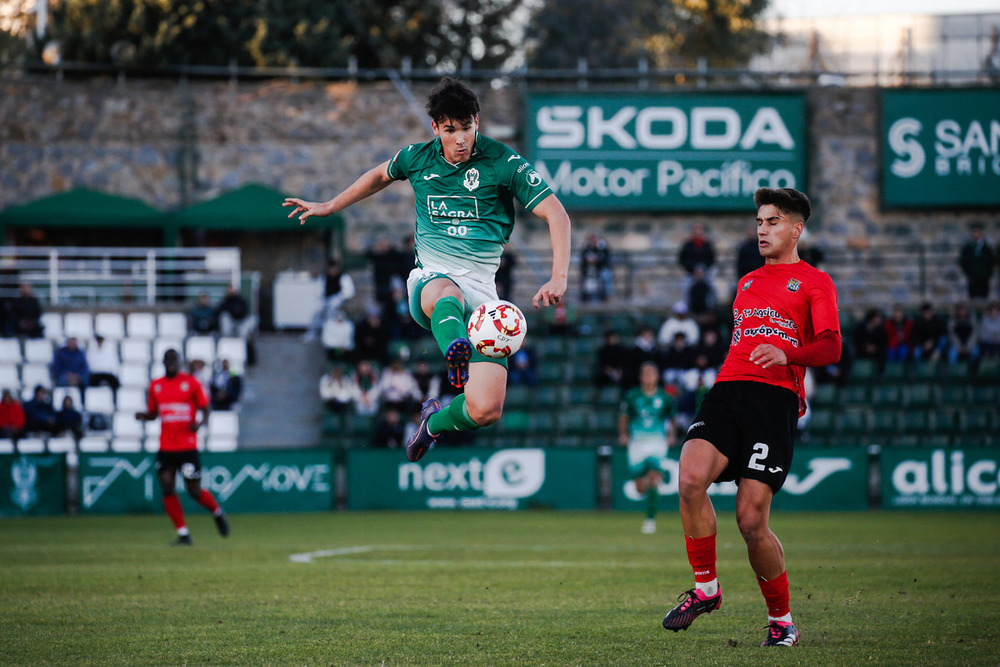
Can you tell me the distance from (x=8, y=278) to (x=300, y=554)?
15.2 metres

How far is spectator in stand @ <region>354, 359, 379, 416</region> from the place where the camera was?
68.3ft

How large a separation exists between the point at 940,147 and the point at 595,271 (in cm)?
941

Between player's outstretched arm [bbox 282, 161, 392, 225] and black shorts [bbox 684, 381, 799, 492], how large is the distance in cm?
244

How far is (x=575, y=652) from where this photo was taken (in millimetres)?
6395

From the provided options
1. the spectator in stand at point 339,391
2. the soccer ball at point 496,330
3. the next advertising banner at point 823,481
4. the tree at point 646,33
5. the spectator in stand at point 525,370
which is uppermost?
the tree at point 646,33

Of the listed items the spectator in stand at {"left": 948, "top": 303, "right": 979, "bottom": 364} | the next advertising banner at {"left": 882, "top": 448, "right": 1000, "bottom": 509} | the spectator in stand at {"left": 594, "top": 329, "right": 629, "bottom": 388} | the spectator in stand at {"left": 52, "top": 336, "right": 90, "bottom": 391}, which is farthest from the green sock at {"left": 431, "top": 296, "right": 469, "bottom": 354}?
the spectator in stand at {"left": 948, "top": 303, "right": 979, "bottom": 364}

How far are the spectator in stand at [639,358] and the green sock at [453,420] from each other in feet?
44.2

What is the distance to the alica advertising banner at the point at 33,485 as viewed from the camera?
733 inches

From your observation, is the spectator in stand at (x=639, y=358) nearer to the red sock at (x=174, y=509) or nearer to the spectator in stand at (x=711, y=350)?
the spectator in stand at (x=711, y=350)

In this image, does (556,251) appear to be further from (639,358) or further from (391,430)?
(639,358)

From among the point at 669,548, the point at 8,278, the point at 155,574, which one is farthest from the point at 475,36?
the point at 155,574

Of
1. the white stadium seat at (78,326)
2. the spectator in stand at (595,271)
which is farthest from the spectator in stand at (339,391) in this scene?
the spectator in stand at (595,271)

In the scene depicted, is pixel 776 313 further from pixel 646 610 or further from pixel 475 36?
pixel 475 36

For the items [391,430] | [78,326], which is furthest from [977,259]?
[78,326]
